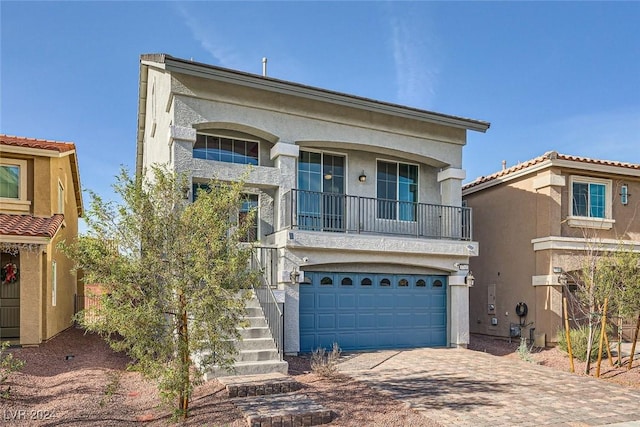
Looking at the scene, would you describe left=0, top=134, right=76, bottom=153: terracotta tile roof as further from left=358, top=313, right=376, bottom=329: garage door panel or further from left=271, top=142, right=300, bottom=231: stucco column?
left=358, top=313, right=376, bottom=329: garage door panel

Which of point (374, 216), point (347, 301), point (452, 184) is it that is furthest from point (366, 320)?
point (452, 184)

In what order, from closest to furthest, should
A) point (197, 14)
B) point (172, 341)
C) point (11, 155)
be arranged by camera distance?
point (172, 341), point (197, 14), point (11, 155)

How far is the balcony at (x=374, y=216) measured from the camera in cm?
1352

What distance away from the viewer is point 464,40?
1395 cm

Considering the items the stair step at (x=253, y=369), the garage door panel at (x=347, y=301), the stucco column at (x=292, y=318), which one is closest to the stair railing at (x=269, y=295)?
the stair step at (x=253, y=369)

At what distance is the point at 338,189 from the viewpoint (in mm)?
14414

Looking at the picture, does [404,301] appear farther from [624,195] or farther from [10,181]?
[10,181]

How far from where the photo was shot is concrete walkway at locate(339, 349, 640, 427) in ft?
24.7

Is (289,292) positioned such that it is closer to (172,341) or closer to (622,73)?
(172,341)

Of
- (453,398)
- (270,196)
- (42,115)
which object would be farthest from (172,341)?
(42,115)

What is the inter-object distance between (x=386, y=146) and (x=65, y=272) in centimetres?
1196

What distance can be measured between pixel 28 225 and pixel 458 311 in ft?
39.5

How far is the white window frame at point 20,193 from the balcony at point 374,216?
7.17m

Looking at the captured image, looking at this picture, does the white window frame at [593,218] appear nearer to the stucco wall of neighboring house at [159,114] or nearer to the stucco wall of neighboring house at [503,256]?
the stucco wall of neighboring house at [503,256]
